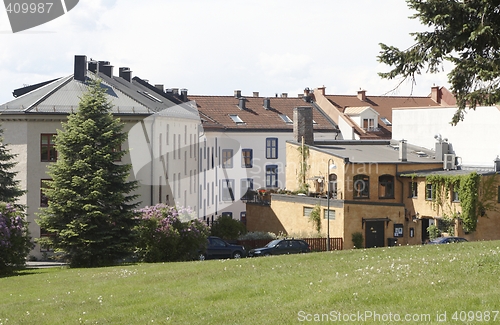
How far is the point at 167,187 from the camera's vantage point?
166ft

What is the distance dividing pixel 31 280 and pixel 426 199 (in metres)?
29.9

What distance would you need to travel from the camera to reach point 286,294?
51.2ft

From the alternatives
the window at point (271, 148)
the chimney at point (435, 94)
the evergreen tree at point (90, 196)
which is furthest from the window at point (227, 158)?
the evergreen tree at point (90, 196)

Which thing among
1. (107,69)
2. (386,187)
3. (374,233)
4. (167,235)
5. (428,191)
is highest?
(107,69)

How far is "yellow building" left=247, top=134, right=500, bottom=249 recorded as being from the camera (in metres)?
46.4

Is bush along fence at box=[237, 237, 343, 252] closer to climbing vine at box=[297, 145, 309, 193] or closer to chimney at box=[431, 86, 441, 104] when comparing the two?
climbing vine at box=[297, 145, 309, 193]

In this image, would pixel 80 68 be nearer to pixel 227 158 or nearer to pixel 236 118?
pixel 227 158

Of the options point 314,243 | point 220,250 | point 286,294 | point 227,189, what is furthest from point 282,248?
point 227,189

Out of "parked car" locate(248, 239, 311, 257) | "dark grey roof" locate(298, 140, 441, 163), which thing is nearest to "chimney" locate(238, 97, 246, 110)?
"dark grey roof" locate(298, 140, 441, 163)

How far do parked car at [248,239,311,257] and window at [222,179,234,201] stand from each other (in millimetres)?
27257

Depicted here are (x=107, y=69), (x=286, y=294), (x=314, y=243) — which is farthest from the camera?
(x=107, y=69)

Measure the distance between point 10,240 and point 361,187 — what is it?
84.0 ft

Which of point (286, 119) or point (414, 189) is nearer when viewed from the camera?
point (414, 189)

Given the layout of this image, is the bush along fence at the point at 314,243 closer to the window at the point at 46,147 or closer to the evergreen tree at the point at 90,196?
the evergreen tree at the point at 90,196
